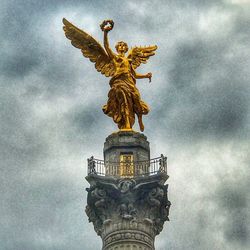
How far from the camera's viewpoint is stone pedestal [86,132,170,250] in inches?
2056

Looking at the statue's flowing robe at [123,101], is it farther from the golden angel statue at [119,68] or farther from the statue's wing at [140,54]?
the statue's wing at [140,54]

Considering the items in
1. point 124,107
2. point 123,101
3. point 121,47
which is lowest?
point 124,107

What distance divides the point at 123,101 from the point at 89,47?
4.41m

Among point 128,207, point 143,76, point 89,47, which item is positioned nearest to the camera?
point 128,207

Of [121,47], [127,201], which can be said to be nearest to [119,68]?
[121,47]

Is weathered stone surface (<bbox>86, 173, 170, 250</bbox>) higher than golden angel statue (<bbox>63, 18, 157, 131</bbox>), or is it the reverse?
golden angel statue (<bbox>63, 18, 157, 131</bbox>)

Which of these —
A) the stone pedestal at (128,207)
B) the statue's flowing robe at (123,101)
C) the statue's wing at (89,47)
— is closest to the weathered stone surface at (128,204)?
the stone pedestal at (128,207)

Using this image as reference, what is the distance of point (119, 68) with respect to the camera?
5759 cm

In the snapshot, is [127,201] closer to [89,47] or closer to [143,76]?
[143,76]

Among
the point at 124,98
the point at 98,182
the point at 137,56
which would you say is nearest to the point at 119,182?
the point at 98,182

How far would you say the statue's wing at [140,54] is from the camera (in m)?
59.0

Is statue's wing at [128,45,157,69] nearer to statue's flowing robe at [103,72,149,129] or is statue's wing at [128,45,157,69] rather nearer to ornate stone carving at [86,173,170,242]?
statue's flowing robe at [103,72,149,129]

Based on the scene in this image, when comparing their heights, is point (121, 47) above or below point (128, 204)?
above

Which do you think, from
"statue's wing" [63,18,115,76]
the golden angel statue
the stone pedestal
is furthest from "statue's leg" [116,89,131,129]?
the stone pedestal
